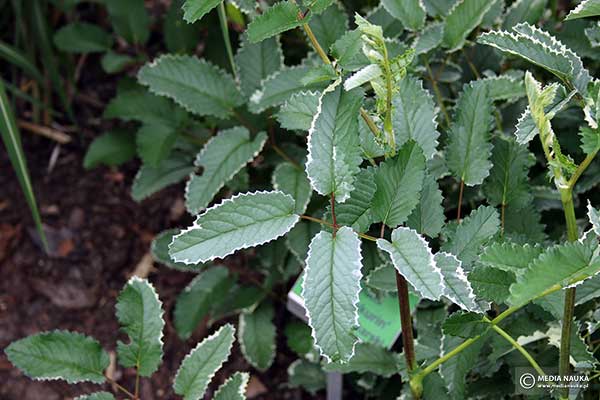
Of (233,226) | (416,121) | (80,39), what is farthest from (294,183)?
(80,39)

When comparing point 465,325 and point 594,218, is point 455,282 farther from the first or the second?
point 594,218

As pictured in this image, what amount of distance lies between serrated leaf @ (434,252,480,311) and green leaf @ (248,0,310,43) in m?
0.37

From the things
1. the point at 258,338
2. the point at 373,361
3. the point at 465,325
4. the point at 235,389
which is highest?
the point at 465,325

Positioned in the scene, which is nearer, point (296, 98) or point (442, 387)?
point (296, 98)

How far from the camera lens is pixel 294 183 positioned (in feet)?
4.82

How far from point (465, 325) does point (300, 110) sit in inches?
15.4

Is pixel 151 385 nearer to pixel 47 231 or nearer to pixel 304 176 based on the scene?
pixel 47 231

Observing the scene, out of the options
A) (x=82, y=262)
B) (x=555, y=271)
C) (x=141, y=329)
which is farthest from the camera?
(x=82, y=262)

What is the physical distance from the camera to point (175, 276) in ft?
6.45

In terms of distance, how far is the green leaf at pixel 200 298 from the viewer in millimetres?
1682

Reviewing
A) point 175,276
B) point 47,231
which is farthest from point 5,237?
point 175,276

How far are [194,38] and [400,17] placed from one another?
592mm

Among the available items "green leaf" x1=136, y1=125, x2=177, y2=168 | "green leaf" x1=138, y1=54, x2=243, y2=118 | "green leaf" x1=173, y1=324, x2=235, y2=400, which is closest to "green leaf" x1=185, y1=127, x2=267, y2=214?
"green leaf" x1=138, y1=54, x2=243, y2=118

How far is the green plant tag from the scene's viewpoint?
140 cm
